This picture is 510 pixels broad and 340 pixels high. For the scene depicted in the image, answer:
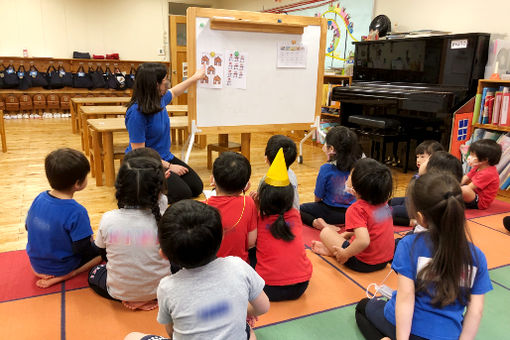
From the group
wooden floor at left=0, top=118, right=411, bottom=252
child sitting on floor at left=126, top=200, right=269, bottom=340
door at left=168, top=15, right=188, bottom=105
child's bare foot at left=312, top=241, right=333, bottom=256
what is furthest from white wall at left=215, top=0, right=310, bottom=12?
child sitting on floor at left=126, top=200, right=269, bottom=340

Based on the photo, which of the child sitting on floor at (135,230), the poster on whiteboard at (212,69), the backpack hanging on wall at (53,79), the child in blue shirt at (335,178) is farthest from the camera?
the backpack hanging on wall at (53,79)

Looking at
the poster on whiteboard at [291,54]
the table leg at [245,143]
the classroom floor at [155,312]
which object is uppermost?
the poster on whiteboard at [291,54]

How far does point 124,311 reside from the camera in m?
1.60

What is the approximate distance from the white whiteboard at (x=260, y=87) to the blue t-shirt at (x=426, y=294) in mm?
2515

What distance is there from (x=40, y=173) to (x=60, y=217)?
96.5 inches

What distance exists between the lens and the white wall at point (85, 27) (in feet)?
26.1

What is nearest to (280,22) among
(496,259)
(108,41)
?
(496,259)

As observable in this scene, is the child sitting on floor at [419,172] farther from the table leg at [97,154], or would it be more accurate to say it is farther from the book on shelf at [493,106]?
the table leg at [97,154]

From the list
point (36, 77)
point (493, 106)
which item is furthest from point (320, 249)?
point (36, 77)

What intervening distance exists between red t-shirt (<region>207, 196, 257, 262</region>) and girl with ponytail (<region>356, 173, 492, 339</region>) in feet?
2.09

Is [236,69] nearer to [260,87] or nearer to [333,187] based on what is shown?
[260,87]

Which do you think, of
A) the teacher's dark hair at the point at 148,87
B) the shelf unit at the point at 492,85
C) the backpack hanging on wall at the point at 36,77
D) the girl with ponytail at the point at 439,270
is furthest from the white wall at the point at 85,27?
the girl with ponytail at the point at 439,270

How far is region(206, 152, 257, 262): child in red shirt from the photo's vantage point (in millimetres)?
1576

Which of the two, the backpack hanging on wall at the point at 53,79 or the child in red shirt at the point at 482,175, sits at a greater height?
Answer: the backpack hanging on wall at the point at 53,79
